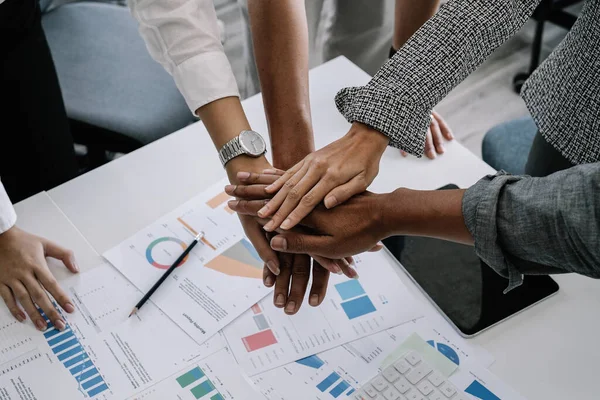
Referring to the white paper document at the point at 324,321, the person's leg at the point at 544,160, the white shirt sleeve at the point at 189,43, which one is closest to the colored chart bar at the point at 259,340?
the white paper document at the point at 324,321

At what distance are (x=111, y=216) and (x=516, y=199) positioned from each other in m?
0.74

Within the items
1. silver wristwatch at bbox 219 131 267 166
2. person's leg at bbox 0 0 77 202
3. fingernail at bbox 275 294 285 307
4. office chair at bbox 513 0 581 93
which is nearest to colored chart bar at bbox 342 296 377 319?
fingernail at bbox 275 294 285 307

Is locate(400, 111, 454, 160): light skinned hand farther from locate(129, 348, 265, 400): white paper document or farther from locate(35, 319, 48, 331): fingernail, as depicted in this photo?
locate(35, 319, 48, 331): fingernail

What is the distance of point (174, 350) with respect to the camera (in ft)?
3.09

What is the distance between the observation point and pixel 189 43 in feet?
3.59

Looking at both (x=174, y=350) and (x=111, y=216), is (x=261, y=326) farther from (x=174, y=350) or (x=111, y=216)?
(x=111, y=216)

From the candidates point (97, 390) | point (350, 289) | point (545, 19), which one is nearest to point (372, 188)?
point (350, 289)

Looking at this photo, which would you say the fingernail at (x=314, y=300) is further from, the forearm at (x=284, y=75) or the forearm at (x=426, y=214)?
the forearm at (x=284, y=75)

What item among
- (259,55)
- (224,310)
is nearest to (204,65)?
(259,55)

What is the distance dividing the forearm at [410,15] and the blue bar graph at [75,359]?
3.35 ft

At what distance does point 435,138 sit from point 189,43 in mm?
544

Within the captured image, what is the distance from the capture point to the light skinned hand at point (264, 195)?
1020mm

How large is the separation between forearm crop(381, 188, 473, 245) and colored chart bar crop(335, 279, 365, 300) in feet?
0.35

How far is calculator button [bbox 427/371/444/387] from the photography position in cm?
88
